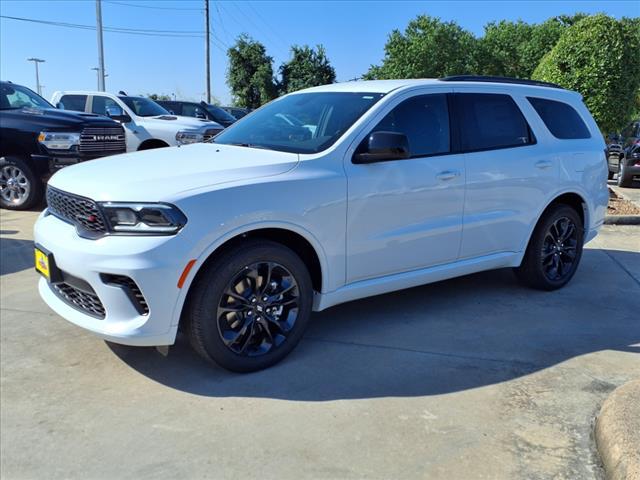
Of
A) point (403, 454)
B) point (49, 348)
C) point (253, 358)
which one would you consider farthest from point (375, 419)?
point (49, 348)

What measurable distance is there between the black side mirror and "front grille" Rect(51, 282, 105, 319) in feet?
6.01

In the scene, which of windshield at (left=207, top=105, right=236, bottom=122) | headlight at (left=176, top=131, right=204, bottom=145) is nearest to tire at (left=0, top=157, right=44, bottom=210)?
headlight at (left=176, top=131, right=204, bottom=145)

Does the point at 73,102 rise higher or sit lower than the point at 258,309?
higher

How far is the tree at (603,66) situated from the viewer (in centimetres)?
1052

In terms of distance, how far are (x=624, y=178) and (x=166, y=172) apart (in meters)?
13.2

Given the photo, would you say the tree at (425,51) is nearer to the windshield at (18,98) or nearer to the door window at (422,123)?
the windshield at (18,98)

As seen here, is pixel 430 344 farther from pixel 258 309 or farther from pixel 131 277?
pixel 131 277

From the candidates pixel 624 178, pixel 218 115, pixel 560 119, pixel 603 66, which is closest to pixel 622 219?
pixel 603 66

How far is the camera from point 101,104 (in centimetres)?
1185

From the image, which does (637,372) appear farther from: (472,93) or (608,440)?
(472,93)

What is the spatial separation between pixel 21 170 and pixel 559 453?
311 inches

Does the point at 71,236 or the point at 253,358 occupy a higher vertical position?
the point at 71,236

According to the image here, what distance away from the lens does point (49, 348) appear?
401 centimetres

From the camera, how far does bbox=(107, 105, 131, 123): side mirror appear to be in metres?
10.4
